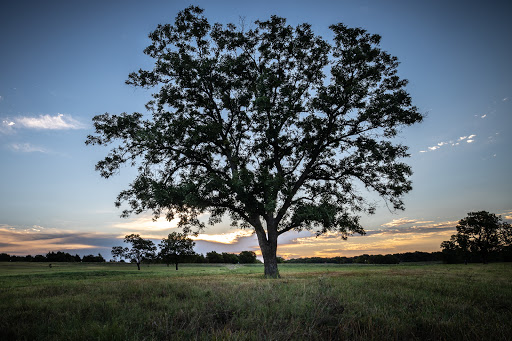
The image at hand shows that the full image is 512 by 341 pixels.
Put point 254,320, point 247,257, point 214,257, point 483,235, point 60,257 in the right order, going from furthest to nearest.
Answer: point 247,257, point 214,257, point 60,257, point 483,235, point 254,320

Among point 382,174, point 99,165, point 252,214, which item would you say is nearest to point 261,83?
point 252,214

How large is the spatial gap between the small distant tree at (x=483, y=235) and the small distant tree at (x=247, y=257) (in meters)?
79.6

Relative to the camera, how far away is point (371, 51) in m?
20.4

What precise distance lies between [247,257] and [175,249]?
6084 centimetres

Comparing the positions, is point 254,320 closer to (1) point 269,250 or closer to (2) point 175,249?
(1) point 269,250

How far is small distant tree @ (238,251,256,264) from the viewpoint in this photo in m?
122

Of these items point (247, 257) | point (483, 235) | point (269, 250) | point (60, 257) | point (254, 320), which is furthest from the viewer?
point (247, 257)

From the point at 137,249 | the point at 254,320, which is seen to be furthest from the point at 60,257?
the point at 254,320

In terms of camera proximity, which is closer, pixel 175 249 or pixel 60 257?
pixel 175 249

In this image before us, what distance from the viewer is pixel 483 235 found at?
215 feet

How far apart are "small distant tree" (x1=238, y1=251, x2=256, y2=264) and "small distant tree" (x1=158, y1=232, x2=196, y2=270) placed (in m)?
56.5

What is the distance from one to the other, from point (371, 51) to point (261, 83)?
9290 mm

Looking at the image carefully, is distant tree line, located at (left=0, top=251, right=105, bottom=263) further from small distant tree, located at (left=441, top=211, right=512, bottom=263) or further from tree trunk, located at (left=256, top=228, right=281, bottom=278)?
small distant tree, located at (left=441, top=211, right=512, bottom=263)

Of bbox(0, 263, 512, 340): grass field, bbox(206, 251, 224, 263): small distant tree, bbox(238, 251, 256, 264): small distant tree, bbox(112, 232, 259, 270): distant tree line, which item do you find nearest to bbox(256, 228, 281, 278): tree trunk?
bbox(0, 263, 512, 340): grass field
